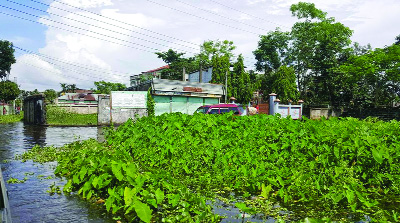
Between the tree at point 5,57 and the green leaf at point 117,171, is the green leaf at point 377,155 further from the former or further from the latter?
the tree at point 5,57

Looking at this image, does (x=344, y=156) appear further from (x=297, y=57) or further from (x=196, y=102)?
(x=297, y=57)

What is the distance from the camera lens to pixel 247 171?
5516 mm

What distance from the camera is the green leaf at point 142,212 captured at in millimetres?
3602

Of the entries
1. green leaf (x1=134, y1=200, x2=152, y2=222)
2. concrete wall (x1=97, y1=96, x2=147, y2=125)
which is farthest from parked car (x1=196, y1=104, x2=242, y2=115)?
green leaf (x1=134, y1=200, x2=152, y2=222)

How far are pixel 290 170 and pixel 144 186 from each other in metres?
2.66

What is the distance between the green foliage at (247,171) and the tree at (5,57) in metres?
75.2

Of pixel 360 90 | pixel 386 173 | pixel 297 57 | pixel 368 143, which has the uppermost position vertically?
pixel 297 57

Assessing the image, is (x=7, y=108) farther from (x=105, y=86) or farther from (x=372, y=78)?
(x=372, y=78)

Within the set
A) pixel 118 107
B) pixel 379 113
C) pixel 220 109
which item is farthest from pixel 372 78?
pixel 118 107

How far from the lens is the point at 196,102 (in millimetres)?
32969

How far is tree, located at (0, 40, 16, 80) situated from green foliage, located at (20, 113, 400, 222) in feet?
247

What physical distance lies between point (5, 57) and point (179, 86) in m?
57.5

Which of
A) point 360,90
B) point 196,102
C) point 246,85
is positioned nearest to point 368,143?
point 196,102

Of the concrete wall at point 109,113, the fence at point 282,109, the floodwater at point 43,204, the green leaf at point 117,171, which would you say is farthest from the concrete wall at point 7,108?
the green leaf at point 117,171
